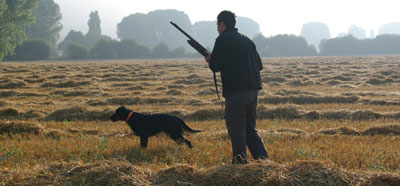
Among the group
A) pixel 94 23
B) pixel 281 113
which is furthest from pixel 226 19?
pixel 94 23

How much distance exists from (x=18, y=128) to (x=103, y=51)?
2448 inches

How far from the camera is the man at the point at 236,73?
427cm

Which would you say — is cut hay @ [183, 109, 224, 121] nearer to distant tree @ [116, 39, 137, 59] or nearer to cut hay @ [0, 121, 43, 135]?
→ cut hay @ [0, 121, 43, 135]

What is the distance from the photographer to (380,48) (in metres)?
84.1

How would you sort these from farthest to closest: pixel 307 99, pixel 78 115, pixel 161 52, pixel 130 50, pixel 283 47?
pixel 283 47, pixel 161 52, pixel 130 50, pixel 307 99, pixel 78 115

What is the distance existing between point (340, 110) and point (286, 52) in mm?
77792

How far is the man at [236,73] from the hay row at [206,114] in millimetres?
5231

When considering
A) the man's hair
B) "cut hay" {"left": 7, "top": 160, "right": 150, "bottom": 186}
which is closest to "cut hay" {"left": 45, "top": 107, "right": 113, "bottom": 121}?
"cut hay" {"left": 7, "top": 160, "right": 150, "bottom": 186}

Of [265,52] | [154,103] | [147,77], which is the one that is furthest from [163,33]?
[154,103]

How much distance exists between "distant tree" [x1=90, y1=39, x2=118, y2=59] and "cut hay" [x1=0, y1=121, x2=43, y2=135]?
200 ft

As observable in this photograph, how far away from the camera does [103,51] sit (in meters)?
67.1

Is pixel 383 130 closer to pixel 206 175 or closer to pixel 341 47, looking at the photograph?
pixel 206 175

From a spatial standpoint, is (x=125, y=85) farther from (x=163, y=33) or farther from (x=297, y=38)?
(x=163, y=33)

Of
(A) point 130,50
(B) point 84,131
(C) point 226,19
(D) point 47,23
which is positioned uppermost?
(D) point 47,23
